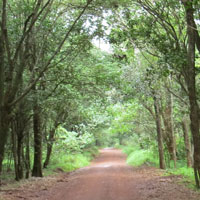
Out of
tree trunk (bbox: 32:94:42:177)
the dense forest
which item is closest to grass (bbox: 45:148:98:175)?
the dense forest

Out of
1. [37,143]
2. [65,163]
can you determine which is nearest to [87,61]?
[37,143]

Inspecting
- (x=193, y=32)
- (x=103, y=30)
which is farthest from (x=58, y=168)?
(x=193, y=32)

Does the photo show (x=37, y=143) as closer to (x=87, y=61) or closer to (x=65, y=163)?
(x=87, y=61)

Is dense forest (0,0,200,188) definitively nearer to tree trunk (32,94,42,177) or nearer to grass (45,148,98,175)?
tree trunk (32,94,42,177)

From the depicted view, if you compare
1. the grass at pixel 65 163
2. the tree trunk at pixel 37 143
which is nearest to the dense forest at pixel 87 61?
the tree trunk at pixel 37 143

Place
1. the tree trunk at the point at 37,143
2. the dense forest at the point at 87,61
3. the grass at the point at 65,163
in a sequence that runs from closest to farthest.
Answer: the dense forest at the point at 87,61 < the tree trunk at the point at 37,143 < the grass at the point at 65,163

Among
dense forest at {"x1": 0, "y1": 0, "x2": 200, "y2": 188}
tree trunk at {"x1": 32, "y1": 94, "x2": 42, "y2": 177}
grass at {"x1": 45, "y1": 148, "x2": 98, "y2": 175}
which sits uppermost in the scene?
dense forest at {"x1": 0, "y1": 0, "x2": 200, "y2": 188}

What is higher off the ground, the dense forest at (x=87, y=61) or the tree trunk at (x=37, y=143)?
the dense forest at (x=87, y=61)

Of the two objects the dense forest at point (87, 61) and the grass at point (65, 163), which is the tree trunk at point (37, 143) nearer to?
the dense forest at point (87, 61)

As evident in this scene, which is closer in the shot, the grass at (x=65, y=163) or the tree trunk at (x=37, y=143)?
the tree trunk at (x=37, y=143)

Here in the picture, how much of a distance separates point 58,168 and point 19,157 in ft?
21.7

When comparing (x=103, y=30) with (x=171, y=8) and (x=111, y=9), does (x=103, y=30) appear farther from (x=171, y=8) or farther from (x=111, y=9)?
(x=171, y=8)

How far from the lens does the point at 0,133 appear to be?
8.05 meters

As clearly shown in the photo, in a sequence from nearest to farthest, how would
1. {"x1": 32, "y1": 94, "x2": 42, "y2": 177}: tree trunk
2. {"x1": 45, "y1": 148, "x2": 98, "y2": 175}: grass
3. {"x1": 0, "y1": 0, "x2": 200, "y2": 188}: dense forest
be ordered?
1. {"x1": 0, "y1": 0, "x2": 200, "y2": 188}: dense forest
2. {"x1": 32, "y1": 94, "x2": 42, "y2": 177}: tree trunk
3. {"x1": 45, "y1": 148, "x2": 98, "y2": 175}: grass
